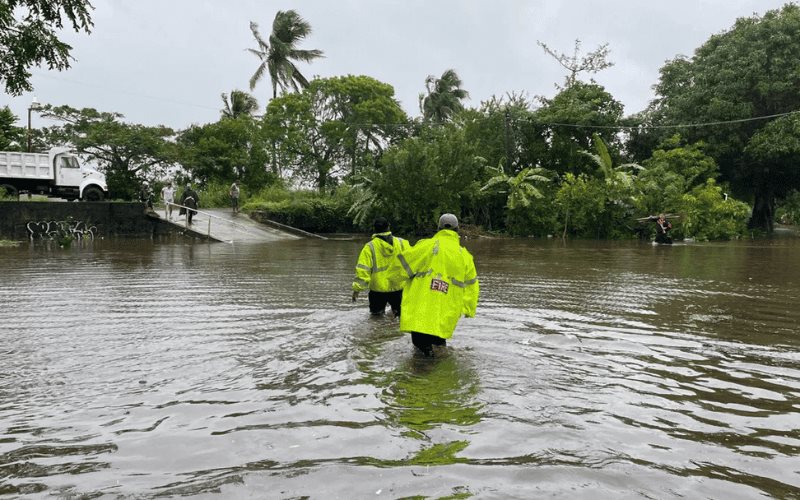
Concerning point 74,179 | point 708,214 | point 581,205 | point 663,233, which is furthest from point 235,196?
point 708,214

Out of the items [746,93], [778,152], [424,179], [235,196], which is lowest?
[235,196]

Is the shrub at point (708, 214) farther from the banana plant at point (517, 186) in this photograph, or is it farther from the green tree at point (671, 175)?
the banana plant at point (517, 186)

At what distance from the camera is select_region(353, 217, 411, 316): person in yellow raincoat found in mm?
7965

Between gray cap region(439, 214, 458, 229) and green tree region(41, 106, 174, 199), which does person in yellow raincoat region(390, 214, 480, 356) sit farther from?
green tree region(41, 106, 174, 199)

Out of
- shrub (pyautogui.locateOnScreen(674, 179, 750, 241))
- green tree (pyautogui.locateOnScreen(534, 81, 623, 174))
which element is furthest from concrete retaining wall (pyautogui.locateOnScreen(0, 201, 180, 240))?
shrub (pyautogui.locateOnScreen(674, 179, 750, 241))

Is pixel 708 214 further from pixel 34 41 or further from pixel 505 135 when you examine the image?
pixel 34 41

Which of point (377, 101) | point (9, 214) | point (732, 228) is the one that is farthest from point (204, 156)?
point (732, 228)

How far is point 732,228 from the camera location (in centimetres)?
3281

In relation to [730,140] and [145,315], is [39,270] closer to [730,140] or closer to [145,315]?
[145,315]

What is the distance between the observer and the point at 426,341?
6.11 meters

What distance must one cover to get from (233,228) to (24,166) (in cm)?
959

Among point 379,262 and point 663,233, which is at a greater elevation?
point 663,233

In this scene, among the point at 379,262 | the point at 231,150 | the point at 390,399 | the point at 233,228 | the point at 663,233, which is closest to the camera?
the point at 390,399

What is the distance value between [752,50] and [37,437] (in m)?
41.6
